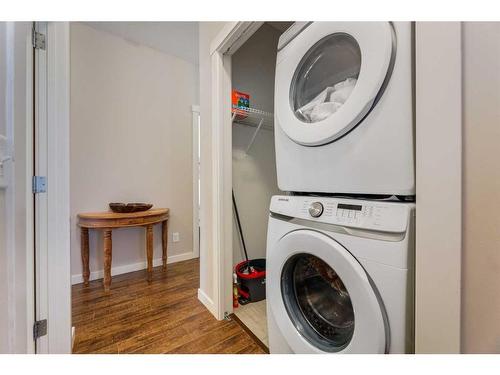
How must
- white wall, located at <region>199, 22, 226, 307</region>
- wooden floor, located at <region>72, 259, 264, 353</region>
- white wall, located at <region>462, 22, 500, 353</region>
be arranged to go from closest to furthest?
white wall, located at <region>462, 22, 500, 353</region>
wooden floor, located at <region>72, 259, 264, 353</region>
white wall, located at <region>199, 22, 226, 307</region>

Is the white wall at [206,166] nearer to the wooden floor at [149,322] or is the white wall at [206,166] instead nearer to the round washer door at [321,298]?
the wooden floor at [149,322]

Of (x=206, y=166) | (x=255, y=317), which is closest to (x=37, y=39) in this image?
(x=206, y=166)

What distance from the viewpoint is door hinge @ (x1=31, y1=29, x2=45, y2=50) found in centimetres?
94

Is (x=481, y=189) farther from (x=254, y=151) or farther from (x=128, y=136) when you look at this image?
(x=128, y=136)

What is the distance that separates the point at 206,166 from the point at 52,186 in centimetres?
88

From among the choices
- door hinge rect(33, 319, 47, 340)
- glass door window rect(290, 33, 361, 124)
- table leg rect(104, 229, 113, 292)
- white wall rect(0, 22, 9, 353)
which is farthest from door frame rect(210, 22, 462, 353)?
table leg rect(104, 229, 113, 292)

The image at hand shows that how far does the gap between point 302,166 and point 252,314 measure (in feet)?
3.94

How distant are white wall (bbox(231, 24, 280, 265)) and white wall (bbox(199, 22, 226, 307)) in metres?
0.32

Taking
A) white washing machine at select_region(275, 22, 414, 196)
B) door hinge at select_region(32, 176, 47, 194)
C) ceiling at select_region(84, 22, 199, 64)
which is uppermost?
ceiling at select_region(84, 22, 199, 64)

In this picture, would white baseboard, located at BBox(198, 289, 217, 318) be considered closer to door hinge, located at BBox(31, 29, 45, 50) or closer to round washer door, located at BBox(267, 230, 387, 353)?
round washer door, located at BBox(267, 230, 387, 353)

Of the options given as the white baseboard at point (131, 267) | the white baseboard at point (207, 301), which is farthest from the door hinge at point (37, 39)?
the white baseboard at point (131, 267)
